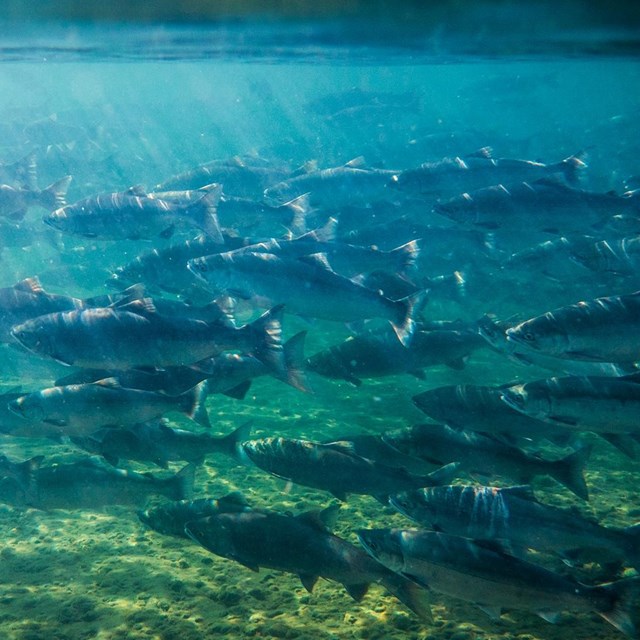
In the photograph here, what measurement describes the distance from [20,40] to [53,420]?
1919 cm

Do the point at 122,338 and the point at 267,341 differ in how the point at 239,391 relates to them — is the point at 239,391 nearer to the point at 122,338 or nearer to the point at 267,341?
the point at 267,341

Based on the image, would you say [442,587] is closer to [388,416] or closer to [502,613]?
[502,613]

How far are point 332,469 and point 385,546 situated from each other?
139cm

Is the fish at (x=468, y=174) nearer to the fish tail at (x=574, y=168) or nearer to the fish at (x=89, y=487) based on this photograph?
the fish tail at (x=574, y=168)

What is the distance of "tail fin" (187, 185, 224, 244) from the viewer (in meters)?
9.21

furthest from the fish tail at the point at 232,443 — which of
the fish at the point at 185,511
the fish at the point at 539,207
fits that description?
the fish at the point at 539,207

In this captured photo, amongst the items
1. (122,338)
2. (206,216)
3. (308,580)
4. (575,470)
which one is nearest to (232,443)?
(122,338)

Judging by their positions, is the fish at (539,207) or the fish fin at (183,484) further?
the fish at (539,207)

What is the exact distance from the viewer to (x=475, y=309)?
13.5 meters

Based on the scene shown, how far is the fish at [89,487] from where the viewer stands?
5820 millimetres

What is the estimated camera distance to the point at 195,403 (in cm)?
562

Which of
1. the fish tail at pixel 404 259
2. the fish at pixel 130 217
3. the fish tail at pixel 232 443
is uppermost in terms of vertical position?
the fish at pixel 130 217

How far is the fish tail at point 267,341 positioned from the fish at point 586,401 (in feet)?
8.42

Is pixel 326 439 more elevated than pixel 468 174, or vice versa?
pixel 468 174
